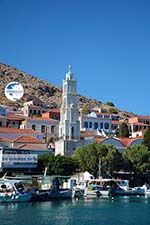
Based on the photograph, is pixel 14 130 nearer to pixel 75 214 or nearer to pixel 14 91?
pixel 14 91

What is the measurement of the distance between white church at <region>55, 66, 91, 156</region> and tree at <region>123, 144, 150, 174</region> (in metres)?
11.3

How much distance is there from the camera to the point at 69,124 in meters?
95.3

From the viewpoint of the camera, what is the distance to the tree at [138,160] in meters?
86.9

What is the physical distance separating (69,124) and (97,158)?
44.4 feet

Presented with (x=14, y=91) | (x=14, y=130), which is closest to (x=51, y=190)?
(x=14, y=130)

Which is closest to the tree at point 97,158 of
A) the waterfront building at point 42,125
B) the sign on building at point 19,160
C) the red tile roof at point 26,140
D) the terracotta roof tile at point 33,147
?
the sign on building at point 19,160

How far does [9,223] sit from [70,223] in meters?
5.59

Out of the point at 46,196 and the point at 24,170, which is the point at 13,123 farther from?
the point at 46,196

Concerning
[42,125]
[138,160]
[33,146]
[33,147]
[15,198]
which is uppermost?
[42,125]

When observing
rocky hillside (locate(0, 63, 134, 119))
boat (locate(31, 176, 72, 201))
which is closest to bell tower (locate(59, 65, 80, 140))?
boat (locate(31, 176, 72, 201))

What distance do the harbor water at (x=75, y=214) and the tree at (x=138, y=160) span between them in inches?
887

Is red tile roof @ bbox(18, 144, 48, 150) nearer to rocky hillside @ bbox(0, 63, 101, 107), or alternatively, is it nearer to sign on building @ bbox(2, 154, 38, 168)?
sign on building @ bbox(2, 154, 38, 168)

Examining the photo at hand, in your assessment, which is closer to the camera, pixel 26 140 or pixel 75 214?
pixel 75 214

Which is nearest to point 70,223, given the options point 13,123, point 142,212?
point 142,212
